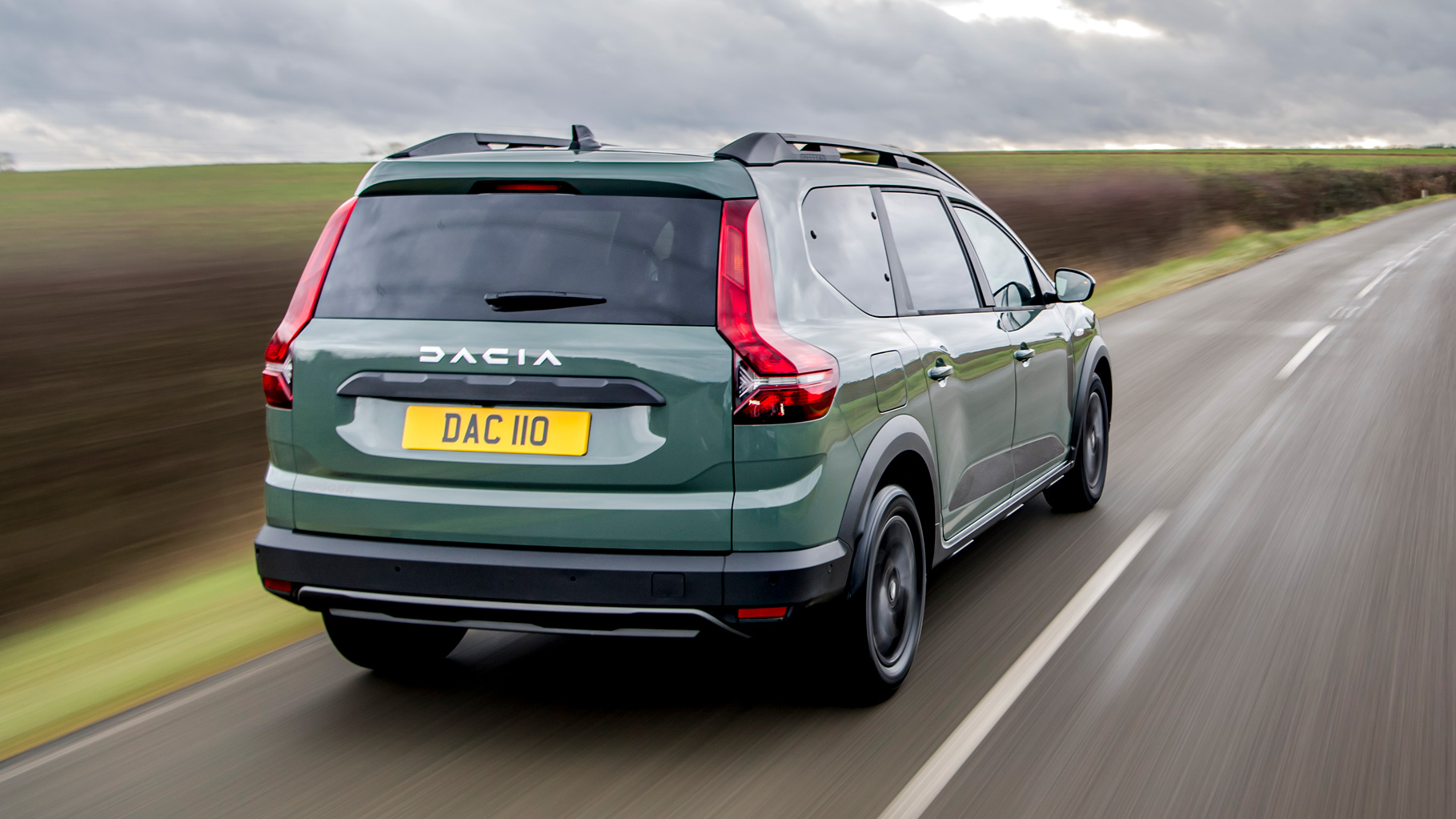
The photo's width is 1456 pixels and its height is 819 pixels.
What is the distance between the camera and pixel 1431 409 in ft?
31.9

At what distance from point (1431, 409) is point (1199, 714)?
7.13 meters

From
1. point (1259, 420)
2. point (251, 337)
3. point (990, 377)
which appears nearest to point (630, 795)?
point (990, 377)

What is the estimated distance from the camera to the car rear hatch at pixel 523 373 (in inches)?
137

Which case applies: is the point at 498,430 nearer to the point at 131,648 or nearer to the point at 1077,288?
the point at 131,648

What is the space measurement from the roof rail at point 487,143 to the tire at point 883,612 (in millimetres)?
1559

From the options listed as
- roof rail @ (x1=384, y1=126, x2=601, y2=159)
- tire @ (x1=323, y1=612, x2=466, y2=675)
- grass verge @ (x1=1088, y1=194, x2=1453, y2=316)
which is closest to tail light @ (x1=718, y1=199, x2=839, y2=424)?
roof rail @ (x1=384, y1=126, x2=601, y2=159)

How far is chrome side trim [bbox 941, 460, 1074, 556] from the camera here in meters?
4.79

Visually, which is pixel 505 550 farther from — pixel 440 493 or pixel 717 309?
pixel 717 309

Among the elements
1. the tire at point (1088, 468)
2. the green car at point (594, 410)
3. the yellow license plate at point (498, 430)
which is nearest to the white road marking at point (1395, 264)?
the tire at point (1088, 468)

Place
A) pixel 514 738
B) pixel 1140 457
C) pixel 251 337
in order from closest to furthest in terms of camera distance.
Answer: pixel 514 738, pixel 1140 457, pixel 251 337

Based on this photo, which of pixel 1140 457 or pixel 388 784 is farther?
pixel 1140 457

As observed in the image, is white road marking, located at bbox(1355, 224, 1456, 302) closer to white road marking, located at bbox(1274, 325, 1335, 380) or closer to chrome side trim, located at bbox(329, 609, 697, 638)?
white road marking, located at bbox(1274, 325, 1335, 380)

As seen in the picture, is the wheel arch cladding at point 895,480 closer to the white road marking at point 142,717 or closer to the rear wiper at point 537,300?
the rear wiper at point 537,300

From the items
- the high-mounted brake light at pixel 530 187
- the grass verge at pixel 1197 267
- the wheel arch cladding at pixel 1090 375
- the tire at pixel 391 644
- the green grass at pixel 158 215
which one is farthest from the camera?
the grass verge at pixel 1197 267
